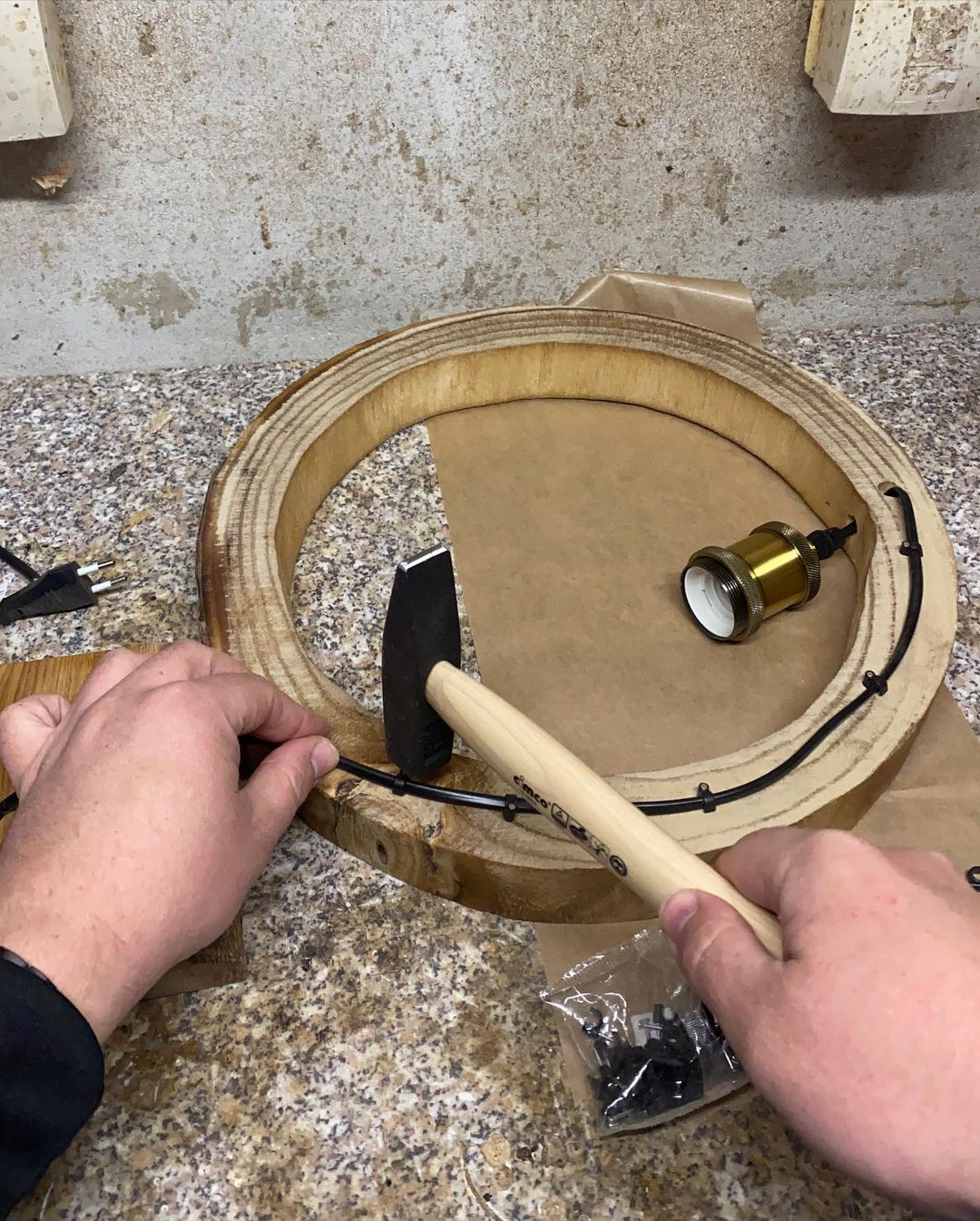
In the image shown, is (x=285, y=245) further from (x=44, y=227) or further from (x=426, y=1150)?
(x=426, y=1150)

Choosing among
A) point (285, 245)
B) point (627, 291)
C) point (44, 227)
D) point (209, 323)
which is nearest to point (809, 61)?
point (627, 291)

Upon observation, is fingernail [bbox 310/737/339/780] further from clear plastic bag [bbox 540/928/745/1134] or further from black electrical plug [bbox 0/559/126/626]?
black electrical plug [bbox 0/559/126/626]

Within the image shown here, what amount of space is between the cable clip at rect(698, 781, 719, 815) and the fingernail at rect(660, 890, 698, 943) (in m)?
0.27

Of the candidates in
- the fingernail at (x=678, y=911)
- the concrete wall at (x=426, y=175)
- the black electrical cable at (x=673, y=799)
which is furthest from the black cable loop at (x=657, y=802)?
the concrete wall at (x=426, y=175)

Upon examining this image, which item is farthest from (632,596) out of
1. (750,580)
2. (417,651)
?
(417,651)

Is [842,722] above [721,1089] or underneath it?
above

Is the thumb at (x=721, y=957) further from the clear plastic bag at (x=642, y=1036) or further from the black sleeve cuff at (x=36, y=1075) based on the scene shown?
the black sleeve cuff at (x=36, y=1075)

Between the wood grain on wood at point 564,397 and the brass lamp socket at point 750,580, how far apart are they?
3.1 inches

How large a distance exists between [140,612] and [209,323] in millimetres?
588

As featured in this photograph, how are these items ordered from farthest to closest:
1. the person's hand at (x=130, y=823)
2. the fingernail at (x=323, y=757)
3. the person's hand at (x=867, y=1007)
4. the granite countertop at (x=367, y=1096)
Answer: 1. the fingernail at (x=323, y=757)
2. the granite countertop at (x=367, y=1096)
3. the person's hand at (x=130, y=823)
4. the person's hand at (x=867, y=1007)

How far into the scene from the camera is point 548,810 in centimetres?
77

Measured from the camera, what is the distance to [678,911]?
650 mm

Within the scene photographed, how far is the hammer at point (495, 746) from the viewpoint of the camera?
68 cm

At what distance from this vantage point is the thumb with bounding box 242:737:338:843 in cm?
78
